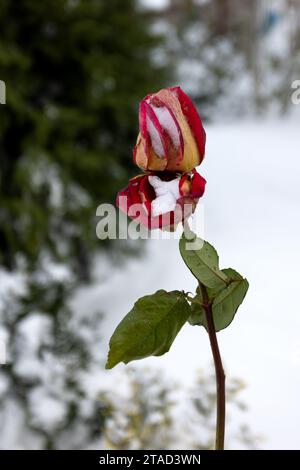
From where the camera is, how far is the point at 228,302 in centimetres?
23

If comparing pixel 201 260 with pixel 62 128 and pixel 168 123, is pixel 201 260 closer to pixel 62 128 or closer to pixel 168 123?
pixel 168 123

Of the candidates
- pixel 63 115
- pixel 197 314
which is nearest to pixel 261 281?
pixel 197 314

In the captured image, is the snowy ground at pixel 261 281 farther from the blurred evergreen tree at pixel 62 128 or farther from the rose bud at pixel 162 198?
the blurred evergreen tree at pixel 62 128

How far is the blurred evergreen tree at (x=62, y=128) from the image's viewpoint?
183 cm

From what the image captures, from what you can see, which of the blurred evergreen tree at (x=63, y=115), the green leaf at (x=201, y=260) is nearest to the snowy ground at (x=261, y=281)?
the green leaf at (x=201, y=260)

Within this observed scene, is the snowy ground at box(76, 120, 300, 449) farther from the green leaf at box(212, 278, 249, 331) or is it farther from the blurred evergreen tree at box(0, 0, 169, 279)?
the blurred evergreen tree at box(0, 0, 169, 279)

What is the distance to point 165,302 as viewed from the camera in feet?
0.74

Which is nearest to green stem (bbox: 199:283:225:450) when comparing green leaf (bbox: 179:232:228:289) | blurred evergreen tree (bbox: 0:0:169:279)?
green leaf (bbox: 179:232:228:289)

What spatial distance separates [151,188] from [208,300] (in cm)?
5

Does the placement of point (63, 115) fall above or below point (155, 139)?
above

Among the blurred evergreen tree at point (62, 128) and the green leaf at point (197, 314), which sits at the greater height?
the blurred evergreen tree at point (62, 128)

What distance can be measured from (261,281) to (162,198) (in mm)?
318

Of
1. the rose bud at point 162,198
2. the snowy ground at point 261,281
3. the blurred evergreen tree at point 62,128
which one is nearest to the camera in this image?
the rose bud at point 162,198

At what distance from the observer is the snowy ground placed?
44 cm
